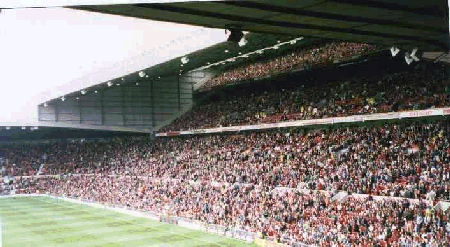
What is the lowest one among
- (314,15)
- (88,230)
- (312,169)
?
(88,230)

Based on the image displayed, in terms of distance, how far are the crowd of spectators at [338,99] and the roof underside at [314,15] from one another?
10.1 metres

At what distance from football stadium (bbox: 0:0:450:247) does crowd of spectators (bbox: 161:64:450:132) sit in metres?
0.14

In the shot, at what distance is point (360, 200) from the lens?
2409 centimetres

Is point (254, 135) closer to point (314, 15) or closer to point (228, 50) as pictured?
point (228, 50)

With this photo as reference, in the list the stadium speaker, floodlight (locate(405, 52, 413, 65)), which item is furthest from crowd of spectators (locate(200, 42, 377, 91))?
the stadium speaker

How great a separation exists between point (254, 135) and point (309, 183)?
1265cm

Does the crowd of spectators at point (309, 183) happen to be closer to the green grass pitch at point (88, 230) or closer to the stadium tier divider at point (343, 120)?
the stadium tier divider at point (343, 120)

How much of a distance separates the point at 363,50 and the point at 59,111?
109 feet

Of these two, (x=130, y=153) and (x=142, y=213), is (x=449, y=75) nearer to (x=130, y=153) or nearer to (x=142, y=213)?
(x=142, y=213)

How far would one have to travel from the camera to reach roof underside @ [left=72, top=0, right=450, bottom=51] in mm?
12289

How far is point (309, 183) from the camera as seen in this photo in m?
28.2

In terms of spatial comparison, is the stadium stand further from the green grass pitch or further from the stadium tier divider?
the green grass pitch

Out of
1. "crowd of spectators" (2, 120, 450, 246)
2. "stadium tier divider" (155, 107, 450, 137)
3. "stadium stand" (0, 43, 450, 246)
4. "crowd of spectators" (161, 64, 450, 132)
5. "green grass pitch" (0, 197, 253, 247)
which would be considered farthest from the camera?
"green grass pitch" (0, 197, 253, 247)

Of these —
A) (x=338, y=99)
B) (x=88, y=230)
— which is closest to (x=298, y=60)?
(x=338, y=99)
